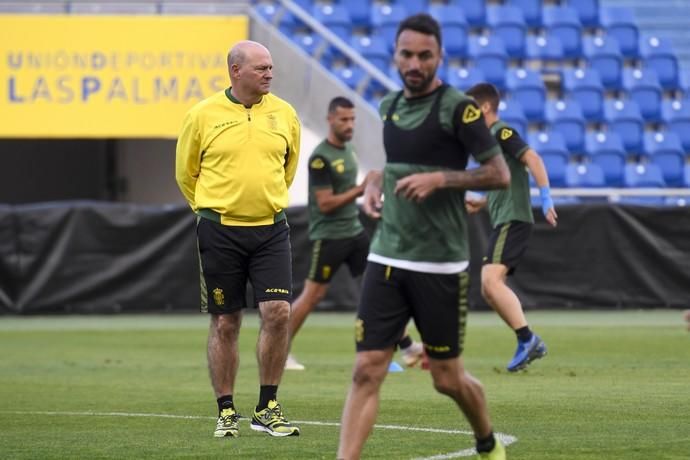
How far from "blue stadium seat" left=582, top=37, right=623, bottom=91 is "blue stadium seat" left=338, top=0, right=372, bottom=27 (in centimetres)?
407

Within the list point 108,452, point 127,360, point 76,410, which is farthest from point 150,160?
point 108,452

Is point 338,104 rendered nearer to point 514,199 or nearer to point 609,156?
point 514,199

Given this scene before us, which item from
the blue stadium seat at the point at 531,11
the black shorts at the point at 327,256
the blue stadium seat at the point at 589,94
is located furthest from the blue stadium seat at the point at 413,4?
the black shorts at the point at 327,256

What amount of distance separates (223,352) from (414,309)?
2.51 metres

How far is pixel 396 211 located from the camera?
21.2ft

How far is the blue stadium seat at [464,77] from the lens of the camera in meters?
25.4

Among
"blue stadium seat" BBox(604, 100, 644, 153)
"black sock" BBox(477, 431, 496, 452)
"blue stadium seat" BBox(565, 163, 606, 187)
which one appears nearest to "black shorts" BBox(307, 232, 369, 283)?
"black sock" BBox(477, 431, 496, 452)

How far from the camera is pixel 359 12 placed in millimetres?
26203

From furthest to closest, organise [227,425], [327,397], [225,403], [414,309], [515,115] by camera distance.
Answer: [515,115] → [327,397] → [225,403] → [227,425] → [414,309]

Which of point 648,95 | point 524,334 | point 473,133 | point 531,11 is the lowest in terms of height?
point 524,334

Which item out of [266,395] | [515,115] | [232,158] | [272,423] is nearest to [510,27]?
[515,115]

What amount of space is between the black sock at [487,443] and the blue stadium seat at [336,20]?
773 inches

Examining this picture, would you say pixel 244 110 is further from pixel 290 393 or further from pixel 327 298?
pixel 327 298

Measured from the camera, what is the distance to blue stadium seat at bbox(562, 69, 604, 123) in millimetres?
26328
